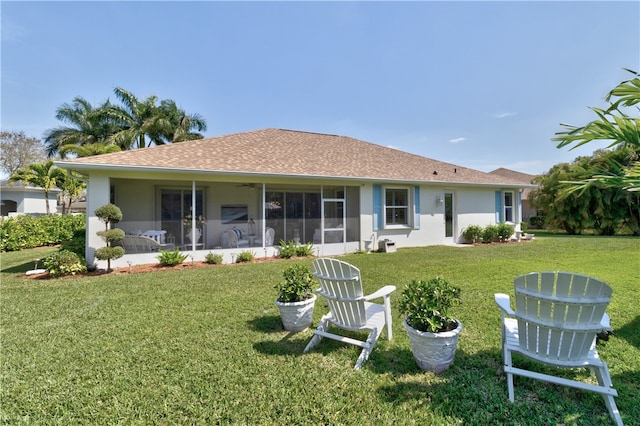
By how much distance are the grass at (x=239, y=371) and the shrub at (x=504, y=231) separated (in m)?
8.96

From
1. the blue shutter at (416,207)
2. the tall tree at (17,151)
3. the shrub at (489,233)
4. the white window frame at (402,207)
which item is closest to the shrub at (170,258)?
the white window frame at (402,207)

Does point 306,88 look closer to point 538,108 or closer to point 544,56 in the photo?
point 544,56

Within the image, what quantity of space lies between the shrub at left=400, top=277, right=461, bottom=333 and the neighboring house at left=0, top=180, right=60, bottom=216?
2785 cm

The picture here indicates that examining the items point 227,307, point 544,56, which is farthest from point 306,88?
point 227,307

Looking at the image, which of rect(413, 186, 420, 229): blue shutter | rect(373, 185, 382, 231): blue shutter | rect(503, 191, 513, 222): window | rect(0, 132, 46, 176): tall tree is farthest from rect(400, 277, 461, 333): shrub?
rect(0, 132, 46, 176): tall tree

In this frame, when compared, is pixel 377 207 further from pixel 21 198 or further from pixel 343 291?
pixel 21 198

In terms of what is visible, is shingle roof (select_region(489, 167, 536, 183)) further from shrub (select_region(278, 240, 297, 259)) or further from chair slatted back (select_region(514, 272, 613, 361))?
chair slatted back (select_region(514, 272, 613, 361))

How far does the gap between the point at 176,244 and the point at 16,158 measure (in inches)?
1328

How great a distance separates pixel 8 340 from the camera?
3791 millimetres

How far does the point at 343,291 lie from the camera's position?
129 inches

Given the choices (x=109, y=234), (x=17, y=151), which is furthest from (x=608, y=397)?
(x=17, y=151)

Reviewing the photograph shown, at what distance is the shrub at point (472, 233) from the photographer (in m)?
13.8

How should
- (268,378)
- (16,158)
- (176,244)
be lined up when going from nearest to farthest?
(268,378) → (176,244) → (16,158)

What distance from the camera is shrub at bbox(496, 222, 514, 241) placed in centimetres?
1417
